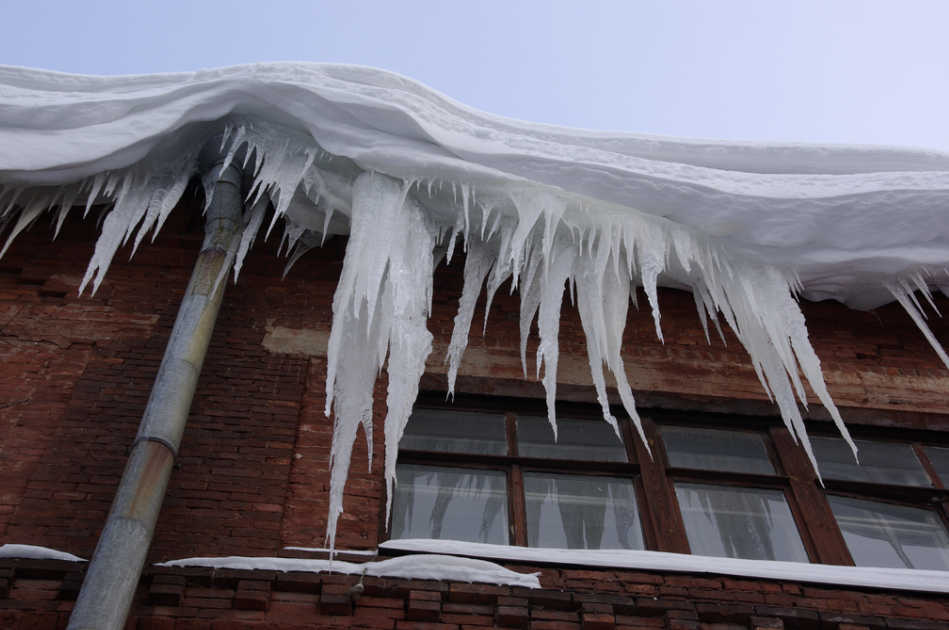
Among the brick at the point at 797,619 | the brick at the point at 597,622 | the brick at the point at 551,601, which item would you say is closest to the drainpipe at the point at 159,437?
the brick at the point at 551,601

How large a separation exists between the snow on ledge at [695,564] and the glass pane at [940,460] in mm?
1070

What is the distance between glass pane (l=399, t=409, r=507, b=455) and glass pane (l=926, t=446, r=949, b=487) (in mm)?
2436

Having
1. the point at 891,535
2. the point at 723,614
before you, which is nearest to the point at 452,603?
the point at 723,614

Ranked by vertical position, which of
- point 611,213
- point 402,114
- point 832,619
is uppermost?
point 402,114

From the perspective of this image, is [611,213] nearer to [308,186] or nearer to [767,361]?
[767,361]

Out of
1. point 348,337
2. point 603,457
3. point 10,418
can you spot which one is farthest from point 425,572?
point 10,418

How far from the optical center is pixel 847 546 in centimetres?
419

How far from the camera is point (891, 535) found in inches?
171

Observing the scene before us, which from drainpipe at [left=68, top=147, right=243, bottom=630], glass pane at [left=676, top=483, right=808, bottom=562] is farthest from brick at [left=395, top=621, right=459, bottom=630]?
glass pane at [left=676, top=483, right=808, bottom=562]

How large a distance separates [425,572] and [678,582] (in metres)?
1.10

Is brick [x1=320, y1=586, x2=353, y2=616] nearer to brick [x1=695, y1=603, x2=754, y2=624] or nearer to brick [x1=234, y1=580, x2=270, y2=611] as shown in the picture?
brick [x1=234, y1=580, x2=270, y2=611]

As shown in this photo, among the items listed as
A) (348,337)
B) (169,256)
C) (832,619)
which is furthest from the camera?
(169,256)

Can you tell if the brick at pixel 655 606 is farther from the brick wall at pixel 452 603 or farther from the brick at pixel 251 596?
the brick at pixel 251 596

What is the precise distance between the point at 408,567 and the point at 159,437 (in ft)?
3.70
